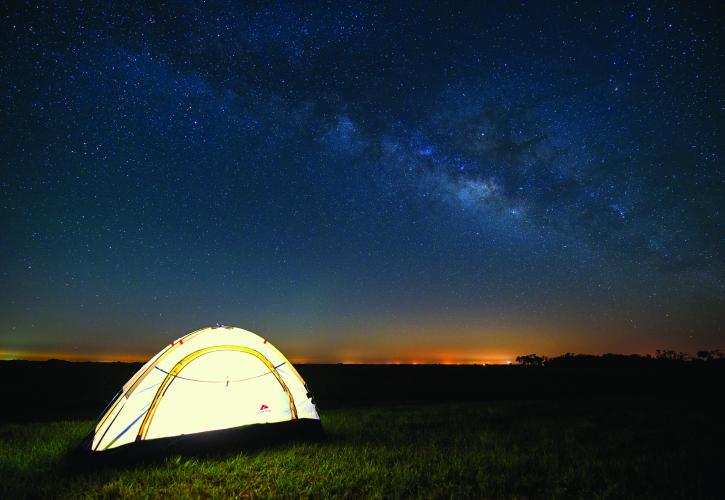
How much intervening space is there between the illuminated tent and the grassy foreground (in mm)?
600

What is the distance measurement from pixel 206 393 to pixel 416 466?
4112 millimetres

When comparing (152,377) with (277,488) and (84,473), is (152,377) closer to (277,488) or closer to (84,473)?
(84,473)

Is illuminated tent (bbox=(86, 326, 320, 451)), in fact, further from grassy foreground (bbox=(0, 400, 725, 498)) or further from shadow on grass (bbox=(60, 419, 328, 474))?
grassy foreground (bbox=(0, 400, 725, 498))

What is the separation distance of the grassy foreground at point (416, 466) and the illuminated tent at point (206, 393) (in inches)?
Answer: 23.6

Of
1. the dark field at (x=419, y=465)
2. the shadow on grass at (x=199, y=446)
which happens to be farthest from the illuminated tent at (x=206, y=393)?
the dark field at (x=419, y=465)

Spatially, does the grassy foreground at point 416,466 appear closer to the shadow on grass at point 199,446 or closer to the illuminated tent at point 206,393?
the shadow on grass at point 199,446

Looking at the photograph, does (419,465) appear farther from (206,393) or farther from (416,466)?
(206,393)

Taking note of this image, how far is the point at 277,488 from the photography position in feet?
15.9

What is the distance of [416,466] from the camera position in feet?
18.8

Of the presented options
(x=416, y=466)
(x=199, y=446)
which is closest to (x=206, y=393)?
(x=199, y=446)

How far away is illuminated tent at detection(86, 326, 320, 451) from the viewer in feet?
20.0

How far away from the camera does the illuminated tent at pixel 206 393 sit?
20.0 feet

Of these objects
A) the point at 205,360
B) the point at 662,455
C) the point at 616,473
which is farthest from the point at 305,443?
the point at 662,455

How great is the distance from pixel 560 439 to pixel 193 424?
7.55m
